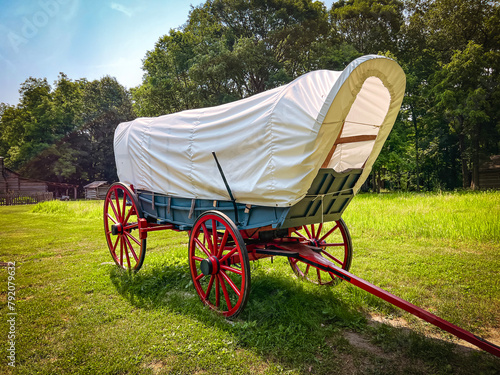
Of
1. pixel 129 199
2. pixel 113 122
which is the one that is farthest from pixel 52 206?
pixel 113 122

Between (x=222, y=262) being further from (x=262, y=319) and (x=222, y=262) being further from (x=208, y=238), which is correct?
(x=262, y=319)

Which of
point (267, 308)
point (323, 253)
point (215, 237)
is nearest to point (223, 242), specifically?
point (215, 237)

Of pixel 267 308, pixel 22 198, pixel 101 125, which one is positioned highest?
pixel 101 125

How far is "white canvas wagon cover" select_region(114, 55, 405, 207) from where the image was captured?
3.23 metres

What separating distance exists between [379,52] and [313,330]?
24.3m

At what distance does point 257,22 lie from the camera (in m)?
26.0

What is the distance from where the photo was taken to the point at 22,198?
28.3 metres

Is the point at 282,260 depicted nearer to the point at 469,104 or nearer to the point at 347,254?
the point at 347,254

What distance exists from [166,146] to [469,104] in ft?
75.2

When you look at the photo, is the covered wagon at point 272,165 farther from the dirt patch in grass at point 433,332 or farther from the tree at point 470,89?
the tree at point 470,89

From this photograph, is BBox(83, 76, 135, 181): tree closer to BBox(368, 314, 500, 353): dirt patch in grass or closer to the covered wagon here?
the covered wagon

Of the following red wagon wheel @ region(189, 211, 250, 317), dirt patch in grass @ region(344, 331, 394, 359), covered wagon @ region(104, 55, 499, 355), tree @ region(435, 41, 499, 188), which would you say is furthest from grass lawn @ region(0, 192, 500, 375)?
tree @ region(435, 41, 499, 188)

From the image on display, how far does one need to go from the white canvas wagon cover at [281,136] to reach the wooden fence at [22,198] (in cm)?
2925

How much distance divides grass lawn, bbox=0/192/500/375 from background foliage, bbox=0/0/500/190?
757 inches
